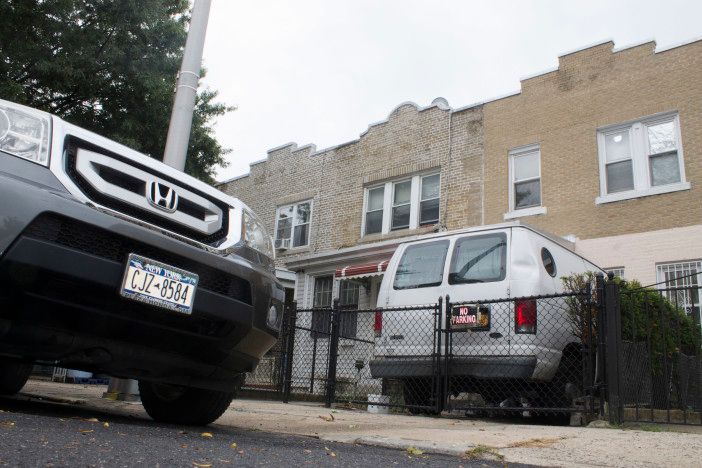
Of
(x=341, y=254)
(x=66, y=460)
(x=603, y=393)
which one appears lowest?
(x=66, y=460)

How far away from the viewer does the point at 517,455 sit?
329 cm

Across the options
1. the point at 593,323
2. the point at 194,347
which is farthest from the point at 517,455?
the point at 593,323

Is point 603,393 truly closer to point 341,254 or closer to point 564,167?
point 564,167

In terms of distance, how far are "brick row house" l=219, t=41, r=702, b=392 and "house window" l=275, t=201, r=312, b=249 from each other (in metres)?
0.06

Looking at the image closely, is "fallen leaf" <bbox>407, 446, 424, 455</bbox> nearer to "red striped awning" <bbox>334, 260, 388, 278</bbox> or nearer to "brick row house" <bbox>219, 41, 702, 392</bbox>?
"brick row house" <bbox>219, 41, 702, 392</bbox>

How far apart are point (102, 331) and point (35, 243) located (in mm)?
600

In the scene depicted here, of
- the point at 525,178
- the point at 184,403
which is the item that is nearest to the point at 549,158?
the point at 525,178

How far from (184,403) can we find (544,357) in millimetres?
3591

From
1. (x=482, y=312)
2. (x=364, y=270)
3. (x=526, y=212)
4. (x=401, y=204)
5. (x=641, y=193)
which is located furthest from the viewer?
(x=401, y=204)

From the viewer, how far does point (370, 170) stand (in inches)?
643

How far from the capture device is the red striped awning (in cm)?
1300

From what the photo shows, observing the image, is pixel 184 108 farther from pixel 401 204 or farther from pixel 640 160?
pixel 401 204

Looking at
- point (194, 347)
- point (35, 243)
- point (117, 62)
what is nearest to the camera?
point (35, 243)

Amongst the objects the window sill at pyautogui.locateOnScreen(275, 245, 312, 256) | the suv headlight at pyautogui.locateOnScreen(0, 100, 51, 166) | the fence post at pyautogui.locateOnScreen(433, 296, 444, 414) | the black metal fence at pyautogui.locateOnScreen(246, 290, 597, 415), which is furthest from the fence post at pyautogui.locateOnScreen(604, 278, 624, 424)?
the window sill at pyautogui.locateOnScreen(275, 245, 312, 256)
